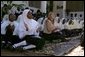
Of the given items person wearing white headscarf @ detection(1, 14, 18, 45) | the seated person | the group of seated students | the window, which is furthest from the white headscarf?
the window

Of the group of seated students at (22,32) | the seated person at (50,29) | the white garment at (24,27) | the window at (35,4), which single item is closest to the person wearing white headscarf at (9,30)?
the group of seated students at (22,32)

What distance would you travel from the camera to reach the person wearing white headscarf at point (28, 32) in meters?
11.5

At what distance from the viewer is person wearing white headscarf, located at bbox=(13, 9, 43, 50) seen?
11452 millimetres

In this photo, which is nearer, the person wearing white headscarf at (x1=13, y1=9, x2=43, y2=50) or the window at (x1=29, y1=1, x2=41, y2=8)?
the person wearing white headscarf at (x1=13, y1=9, x2=43, y2=50)

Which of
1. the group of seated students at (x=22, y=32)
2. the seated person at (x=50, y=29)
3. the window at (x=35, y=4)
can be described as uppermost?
the group of seated students at (x=22, y=32)

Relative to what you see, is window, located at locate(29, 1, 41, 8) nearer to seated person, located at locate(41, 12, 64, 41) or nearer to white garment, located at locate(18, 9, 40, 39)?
seated person, located at locate(41, 12, 64, 41)

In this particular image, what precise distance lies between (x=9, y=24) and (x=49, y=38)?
10.5ft

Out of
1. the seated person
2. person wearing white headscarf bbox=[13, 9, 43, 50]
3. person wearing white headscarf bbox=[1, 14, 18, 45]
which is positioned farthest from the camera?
the seated person

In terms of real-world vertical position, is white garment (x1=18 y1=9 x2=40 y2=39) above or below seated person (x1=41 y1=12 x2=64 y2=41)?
above

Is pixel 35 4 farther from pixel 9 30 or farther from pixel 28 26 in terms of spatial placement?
pixel 9 30

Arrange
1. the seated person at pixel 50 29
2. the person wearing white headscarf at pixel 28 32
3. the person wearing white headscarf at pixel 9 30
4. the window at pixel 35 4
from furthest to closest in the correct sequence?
the window at pixel 35 4
the seated person at pixel 50 29
the person wearing white headscarf at pixel 9 30
the person wearing white headscarf at pixel 28 32

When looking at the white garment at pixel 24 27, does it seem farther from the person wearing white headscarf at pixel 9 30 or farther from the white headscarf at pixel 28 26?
the person wearing white headscarf at pixel 9 30

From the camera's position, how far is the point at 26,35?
39.0ft

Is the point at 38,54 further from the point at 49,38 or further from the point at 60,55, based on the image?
the point at 49,38
